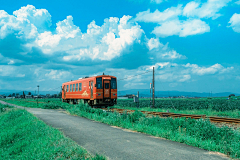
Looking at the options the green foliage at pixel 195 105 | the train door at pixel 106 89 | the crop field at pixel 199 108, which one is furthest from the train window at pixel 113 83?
the green foliage at pixel 195 105

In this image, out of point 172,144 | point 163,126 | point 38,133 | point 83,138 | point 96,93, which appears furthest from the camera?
point 96,93

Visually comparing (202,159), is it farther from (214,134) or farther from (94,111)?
(94,111)

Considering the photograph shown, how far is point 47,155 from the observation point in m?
6.15

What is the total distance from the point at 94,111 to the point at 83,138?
9.35 metres

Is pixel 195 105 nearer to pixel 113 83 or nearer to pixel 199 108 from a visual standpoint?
pixel 199 108

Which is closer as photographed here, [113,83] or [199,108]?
[113,83]

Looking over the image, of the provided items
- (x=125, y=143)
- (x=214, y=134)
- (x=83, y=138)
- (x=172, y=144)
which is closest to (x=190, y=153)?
(x=172, y=144)

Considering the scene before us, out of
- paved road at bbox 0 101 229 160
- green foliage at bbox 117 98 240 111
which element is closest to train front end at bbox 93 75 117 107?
green foliage at bbox 117 98 240 111

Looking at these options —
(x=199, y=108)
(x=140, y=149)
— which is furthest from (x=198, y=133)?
(x=199, y=108)

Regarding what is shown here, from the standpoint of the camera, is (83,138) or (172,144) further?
(83,138)

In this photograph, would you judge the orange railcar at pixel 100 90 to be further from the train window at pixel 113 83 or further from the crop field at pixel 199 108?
the crop field at pixel 199 108

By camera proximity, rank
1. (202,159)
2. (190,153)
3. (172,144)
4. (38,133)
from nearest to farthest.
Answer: (202,159) → (190,153) → (172,144) → (38,133)

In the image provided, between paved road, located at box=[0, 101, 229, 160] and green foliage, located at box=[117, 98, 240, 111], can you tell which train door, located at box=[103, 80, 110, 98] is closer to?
green foliage, located at box=[117, 98, 240, 111]

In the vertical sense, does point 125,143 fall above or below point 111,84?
below
